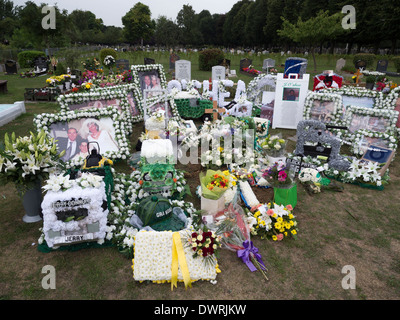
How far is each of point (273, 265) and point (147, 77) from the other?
10768 millimetres

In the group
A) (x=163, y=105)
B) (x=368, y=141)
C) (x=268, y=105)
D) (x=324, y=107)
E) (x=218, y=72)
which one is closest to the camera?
(x=368, y=141)

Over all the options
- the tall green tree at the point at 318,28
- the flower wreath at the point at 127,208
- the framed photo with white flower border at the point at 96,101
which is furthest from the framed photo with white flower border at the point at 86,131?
the tall green tree at the point at 318,28

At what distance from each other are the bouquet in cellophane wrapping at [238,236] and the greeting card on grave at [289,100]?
7075 mm

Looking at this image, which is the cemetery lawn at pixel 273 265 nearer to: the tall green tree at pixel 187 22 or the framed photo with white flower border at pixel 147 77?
the framed photo with white flower border at pixel 147 77

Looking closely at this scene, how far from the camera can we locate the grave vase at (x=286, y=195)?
615cm

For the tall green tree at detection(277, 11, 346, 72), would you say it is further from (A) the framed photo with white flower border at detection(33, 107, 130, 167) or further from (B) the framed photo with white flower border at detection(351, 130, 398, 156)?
(A) the framed photo with white flower border at detection(33, 107, 130, 167)

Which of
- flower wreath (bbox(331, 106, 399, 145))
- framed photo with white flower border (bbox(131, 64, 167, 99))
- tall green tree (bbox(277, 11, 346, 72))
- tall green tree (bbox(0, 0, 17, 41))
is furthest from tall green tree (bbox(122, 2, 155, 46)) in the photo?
flower wreath (bbox(331, 106, 399, 145))

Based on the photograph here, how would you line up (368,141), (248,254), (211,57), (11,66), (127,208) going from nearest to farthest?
1. (248,254)
2. (127,208)
3. (368,141)
4. (11,66)
5. (211,57)

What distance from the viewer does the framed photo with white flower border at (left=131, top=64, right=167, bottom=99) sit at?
12.7 m

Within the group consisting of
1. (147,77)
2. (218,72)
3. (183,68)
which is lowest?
(147,77)

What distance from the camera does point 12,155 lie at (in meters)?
5.36

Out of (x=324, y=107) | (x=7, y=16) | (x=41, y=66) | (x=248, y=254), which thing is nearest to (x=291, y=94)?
(x=324, y=107)

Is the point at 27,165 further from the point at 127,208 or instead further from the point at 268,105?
the point at 268,105

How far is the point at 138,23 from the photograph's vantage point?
72.2 m
